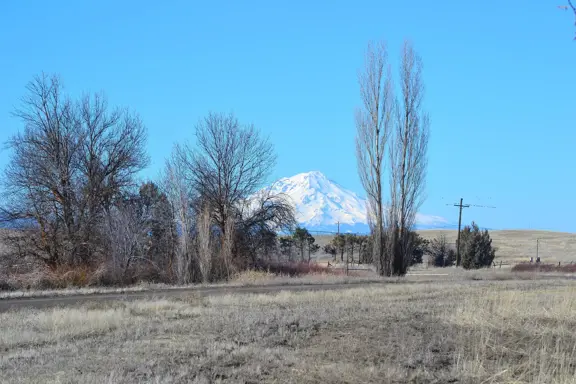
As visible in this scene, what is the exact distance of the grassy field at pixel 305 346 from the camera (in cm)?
738

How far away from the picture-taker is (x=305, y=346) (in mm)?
9062

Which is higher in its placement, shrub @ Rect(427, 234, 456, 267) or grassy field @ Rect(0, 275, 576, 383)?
grassy field @ Rect(0, 275, 576, 383)

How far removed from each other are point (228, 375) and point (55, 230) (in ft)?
93.5

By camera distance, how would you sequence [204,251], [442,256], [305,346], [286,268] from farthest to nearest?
[442,256]
[286,268]
[204,251]
[305,346]

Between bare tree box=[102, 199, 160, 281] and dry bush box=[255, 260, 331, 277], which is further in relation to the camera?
dry bush box=[255, 260, 331, 277]

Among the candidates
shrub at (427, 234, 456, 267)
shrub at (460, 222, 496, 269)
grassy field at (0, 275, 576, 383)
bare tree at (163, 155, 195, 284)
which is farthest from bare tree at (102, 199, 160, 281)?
shrub at (427, 234, 456, 267)

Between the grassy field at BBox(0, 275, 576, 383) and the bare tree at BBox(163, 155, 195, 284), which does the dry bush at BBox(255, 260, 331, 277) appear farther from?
the grassy field at BBox(0, 275, 576, 383)

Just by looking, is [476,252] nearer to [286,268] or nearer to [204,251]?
[286,268]

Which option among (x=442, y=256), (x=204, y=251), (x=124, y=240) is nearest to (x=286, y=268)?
(x=204, y=251)

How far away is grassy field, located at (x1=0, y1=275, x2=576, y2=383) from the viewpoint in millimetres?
7375

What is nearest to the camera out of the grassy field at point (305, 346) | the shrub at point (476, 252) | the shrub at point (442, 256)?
the grassy field at point (305, 346)

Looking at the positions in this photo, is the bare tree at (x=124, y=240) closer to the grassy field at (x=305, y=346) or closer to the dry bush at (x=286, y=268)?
the dry bush at (x=286, y=268)

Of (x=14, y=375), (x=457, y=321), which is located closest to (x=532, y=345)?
(x=457, y=321)

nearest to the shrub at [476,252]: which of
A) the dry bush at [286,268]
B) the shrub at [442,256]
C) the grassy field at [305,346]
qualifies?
the shrub at [442,256]
